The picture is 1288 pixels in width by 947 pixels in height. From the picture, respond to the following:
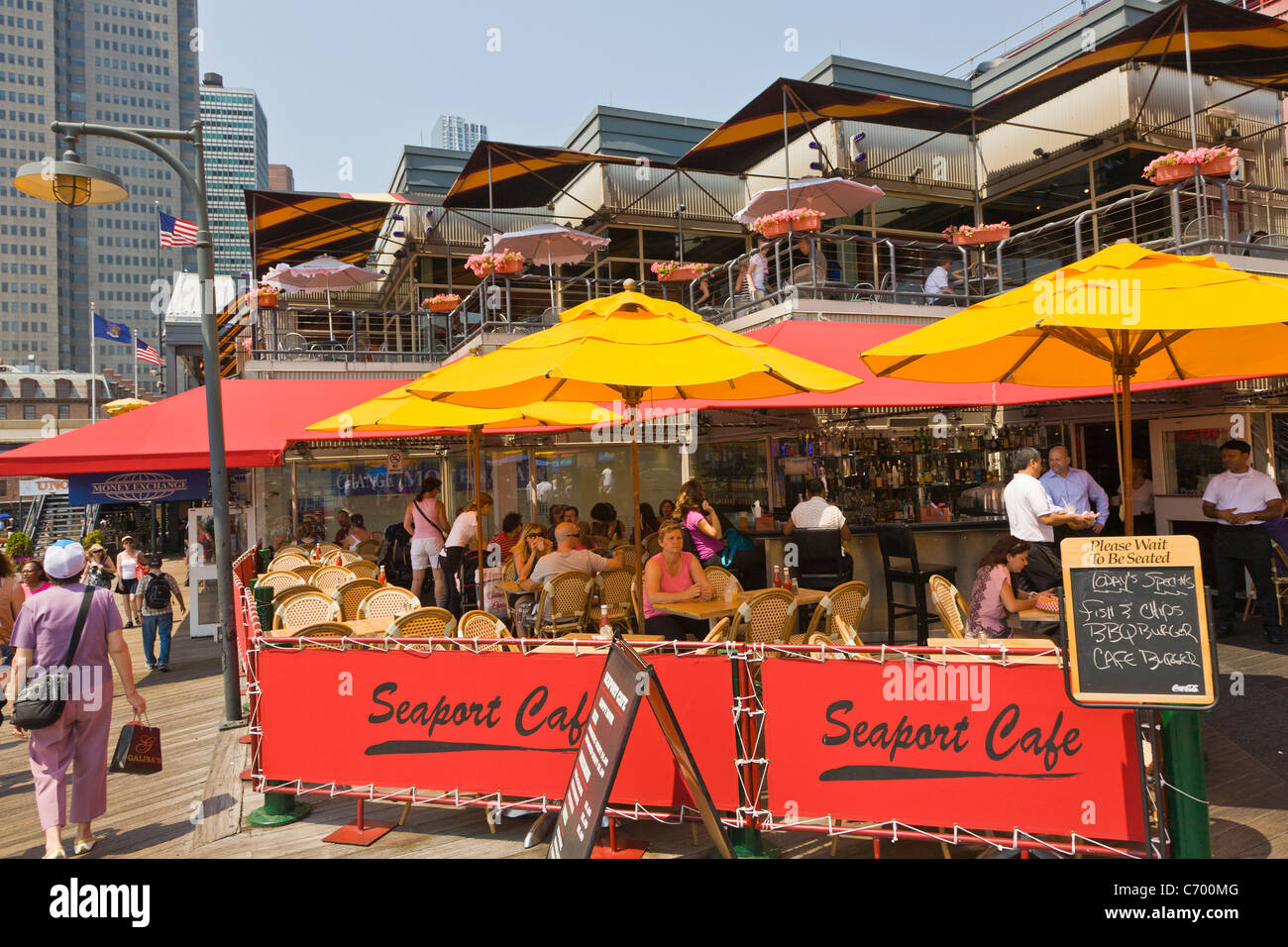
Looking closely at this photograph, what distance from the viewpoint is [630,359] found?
4.48 m

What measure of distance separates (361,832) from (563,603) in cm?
317

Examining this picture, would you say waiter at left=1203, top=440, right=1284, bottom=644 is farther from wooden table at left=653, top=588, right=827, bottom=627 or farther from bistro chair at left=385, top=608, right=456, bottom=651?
bistro chair at left=385, top=608, right=456, bottom=651

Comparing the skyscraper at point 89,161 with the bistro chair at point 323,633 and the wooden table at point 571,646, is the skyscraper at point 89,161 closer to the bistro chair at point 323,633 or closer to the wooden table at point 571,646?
the bistro chair at point 323,633

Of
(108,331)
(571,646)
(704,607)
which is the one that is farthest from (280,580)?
(108,331)

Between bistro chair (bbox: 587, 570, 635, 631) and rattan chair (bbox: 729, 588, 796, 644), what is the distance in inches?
93.5

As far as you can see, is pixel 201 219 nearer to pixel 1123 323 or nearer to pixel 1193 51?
pixel 1123 323

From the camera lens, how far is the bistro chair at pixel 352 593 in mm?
7980

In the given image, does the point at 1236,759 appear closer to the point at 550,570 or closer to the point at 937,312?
the point at 550,570

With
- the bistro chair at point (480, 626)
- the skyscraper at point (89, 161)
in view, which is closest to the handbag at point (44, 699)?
the bistro chair at point (480, 626)

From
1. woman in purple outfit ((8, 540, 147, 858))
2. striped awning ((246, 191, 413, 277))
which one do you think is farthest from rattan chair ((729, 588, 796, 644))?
striped awning ((246, 191, 413, 277))

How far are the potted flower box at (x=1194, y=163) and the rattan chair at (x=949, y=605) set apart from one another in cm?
663

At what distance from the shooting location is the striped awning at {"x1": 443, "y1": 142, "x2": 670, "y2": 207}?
1484 centimetres
